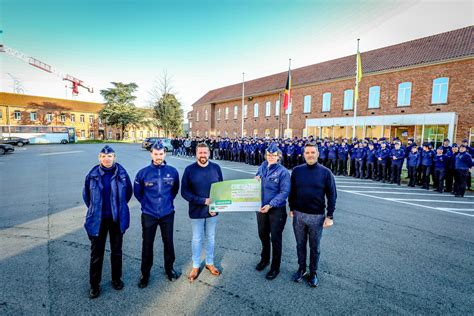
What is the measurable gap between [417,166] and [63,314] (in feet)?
43.7

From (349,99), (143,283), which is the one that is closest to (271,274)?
(143,283)

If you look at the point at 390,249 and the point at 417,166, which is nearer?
the point at 390,249

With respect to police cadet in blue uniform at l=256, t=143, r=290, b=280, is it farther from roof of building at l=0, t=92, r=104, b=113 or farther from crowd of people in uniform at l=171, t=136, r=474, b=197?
roof of building at l=0, t=92, r=104, b=113

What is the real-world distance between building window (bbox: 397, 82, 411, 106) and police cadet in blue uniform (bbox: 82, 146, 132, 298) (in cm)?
2513

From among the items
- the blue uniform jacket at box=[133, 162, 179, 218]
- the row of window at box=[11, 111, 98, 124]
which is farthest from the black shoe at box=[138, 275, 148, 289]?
the row of window at box=[11, 111, 98, 124]

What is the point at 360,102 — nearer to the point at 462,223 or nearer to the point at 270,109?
the point at 270,109

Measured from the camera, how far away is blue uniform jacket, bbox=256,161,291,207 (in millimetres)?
3771

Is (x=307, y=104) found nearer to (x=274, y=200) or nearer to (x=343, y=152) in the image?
(x=343, y=152)

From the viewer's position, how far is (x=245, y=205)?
12.8 ft

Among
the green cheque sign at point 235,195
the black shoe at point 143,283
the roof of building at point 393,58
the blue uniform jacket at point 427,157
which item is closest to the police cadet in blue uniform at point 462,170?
the blue uniform jacket at point 427,157

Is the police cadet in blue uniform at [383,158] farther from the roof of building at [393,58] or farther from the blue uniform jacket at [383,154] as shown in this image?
the roof of building at [393,58]

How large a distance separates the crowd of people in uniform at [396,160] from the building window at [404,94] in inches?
405

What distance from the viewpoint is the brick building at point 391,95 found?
1955 centimetres

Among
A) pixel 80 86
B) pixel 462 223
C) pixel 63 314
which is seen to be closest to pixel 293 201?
pixel 63 314
